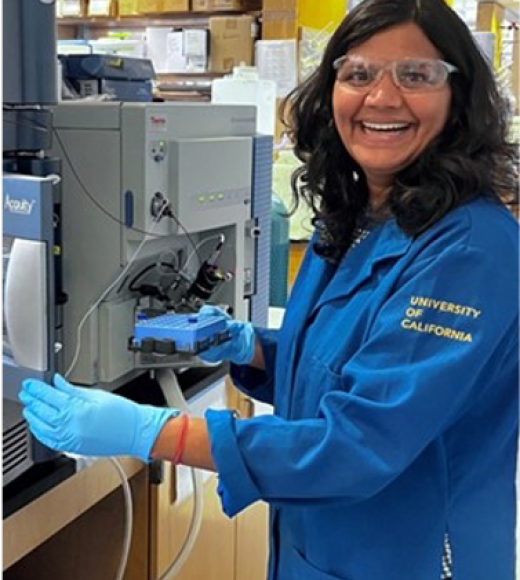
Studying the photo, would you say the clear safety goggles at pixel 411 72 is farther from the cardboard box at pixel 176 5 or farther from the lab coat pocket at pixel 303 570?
the cardboard box at pixel 176 5

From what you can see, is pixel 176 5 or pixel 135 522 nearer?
pixel 135 522

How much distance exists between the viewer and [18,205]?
36.1 inches

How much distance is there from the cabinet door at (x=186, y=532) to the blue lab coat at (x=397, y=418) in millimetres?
352

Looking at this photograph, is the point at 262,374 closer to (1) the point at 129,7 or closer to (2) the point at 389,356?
(2) the point at 389,356

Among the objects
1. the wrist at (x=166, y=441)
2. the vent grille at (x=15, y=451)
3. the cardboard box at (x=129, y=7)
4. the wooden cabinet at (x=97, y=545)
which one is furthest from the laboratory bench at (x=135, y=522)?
the cardboard box at (x=129, y=7)

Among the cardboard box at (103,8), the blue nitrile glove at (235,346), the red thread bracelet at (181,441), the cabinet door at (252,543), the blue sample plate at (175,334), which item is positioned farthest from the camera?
the cardboard box at (103,8)

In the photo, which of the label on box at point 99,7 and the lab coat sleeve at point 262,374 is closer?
the lab coat sleeve at point 262,374

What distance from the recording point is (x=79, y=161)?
1535 millimetres

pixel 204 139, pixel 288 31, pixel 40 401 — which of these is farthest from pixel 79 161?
pixel 288 31

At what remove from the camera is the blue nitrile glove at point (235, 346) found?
164 cm

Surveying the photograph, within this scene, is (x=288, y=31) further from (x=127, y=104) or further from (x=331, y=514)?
(x=331, y=514)

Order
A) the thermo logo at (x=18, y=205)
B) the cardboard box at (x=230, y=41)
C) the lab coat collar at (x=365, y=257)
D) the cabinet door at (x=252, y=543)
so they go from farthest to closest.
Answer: the cardboard box at (x=230, y=41), the cabinet door at (x=252, y=543), the lab coat collar at (x=365, y=257), the thermo logo at (x=18, y=205)

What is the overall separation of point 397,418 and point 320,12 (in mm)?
3391

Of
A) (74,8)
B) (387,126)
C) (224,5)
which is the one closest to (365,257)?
(387,126)
